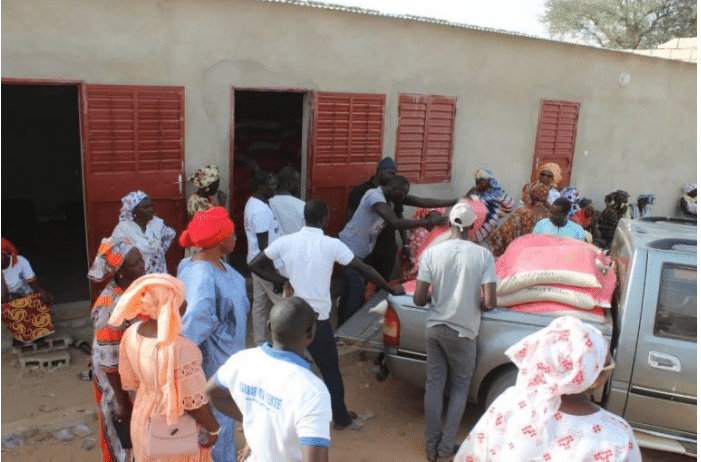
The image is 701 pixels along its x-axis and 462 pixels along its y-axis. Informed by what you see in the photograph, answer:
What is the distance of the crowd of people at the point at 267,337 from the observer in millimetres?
2365

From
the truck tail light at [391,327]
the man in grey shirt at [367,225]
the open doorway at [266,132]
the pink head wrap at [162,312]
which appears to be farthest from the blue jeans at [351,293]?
the pink head wrap at [162,312]

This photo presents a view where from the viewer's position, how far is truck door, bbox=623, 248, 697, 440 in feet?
13.5

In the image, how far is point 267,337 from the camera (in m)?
5.93

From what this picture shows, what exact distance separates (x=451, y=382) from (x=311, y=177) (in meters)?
3.56

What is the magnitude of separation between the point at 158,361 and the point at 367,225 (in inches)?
142

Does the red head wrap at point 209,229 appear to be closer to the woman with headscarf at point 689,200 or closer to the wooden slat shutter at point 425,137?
the wooden slat shutter at point 425,137

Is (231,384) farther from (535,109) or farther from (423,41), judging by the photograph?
(535,109)

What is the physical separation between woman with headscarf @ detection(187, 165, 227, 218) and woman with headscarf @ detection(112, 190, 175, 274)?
0.62m

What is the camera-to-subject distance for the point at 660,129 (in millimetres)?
11875

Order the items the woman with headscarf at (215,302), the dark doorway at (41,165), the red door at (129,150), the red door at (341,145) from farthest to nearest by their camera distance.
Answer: the dark doorway at (41,165) < the red door at (341,145) < the red door at (129,150) < the woman with headscarf at (215,302)

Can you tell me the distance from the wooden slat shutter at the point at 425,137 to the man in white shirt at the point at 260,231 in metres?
2.79

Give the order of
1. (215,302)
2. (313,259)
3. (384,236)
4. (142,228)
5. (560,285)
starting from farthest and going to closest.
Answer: (384,236)
(142,228)
(560,285)
(313,259)
(215,302)

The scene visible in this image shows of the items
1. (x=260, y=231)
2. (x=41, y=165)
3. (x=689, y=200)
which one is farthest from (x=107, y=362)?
(x=689, y=200)

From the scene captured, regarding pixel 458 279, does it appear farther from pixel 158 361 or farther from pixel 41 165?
pixel 41 165
